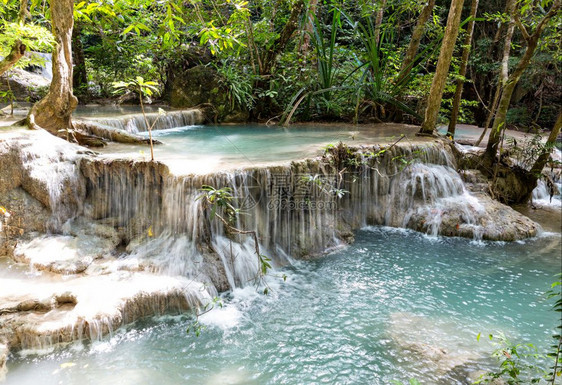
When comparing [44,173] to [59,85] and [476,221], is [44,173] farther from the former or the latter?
[476,221]

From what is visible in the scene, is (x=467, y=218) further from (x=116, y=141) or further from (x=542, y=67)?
(x=542, y=67)

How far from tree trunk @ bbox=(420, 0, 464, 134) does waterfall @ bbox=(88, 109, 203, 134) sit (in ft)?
17.4

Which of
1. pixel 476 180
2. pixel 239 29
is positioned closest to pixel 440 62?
pixel 476 180

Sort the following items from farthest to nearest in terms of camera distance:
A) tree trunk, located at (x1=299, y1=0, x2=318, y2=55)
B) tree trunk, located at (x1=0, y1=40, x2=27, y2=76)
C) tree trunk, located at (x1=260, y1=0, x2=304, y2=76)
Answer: tree trunk, located at (x1=260, y1=0, x2=304, y2=76) → tree trunk, located at (x1=299, y1=0, x2=318, y2=55) → tree trunk, located at (x1=0, y1=40, x2=27, y2=76)

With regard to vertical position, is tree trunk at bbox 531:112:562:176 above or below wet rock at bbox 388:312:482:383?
above

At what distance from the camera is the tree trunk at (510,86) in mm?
6328

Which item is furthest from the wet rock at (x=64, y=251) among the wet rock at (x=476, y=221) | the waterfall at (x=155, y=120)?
the wet rock at (x=476, y=221)

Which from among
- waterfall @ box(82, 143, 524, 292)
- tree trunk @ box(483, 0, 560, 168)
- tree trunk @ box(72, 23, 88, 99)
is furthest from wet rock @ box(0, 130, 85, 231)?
tree trunk @ box(483, 0, 560, 168)

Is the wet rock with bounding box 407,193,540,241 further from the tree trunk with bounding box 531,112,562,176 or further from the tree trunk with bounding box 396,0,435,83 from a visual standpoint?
the tree trunk with bounding box 396,0,435,83

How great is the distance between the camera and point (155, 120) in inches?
294

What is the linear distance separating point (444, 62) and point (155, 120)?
5543 millimetres

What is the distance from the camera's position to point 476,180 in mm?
7695

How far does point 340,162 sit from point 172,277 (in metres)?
3.32

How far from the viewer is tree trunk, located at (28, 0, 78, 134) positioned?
18.9 feet
